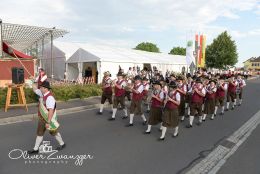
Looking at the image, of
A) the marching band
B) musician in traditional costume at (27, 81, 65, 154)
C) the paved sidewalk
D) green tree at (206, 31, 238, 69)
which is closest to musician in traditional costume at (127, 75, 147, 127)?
the marching band

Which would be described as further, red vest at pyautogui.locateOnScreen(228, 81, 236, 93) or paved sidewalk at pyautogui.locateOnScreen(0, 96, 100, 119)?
red vest at pyautogui.locateOnScreen(228, 81, 236, 93)

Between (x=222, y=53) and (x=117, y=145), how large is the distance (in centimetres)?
5492

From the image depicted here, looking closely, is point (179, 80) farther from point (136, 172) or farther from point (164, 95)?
point (136, 172)

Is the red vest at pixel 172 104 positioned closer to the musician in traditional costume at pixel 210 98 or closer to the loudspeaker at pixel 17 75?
the musician in traditional costume at pixel 210 98

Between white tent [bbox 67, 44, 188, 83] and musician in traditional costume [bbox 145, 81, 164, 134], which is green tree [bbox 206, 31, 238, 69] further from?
musician in traditional costume [bbox 145, 81, 164, 134]

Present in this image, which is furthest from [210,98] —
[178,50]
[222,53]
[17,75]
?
[178,50]

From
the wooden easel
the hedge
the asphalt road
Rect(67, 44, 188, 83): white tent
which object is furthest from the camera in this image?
Rect(67, 44, 188, 83): white tent

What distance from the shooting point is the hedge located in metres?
11.1

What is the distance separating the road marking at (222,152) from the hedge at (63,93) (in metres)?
8.17

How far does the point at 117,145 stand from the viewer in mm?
6594

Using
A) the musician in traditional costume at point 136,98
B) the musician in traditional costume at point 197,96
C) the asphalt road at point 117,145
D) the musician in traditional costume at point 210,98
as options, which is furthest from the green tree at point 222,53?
the musician in traditional costume at point 136,98

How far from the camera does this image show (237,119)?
10523 mm

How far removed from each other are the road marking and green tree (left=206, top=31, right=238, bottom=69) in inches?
2007

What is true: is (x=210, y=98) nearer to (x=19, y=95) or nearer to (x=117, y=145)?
(x=117, y=145)
